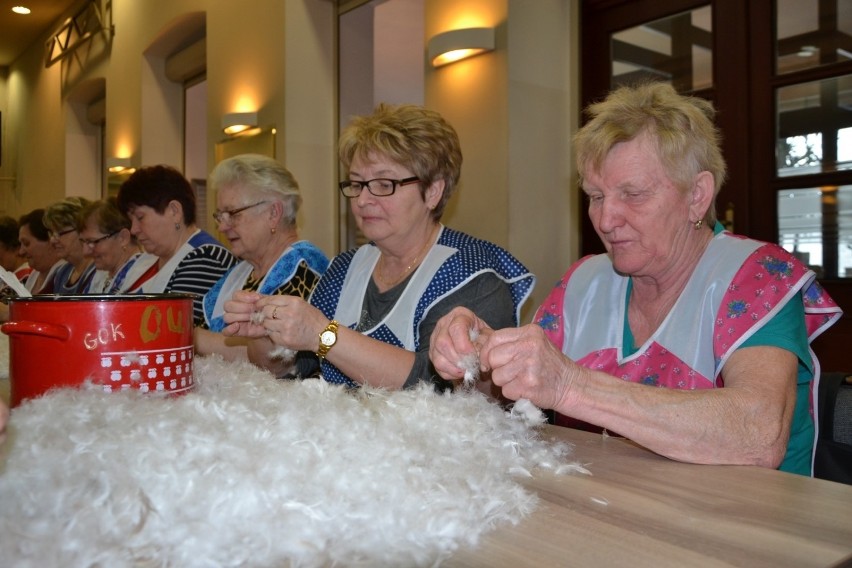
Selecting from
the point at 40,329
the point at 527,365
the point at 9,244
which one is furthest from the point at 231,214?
the point at 9,244

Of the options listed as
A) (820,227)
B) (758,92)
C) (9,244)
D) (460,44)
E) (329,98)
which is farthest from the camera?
(9,244)

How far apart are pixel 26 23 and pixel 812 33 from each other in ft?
40.2

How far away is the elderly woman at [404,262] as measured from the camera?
5.83 ft

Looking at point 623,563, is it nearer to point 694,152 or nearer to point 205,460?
point 205,460

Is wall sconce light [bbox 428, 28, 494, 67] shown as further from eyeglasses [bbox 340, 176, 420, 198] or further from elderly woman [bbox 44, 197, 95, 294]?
elderly woman [bbox 44, 197, 95, 294]

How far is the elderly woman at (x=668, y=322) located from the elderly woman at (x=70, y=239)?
4.65 metres

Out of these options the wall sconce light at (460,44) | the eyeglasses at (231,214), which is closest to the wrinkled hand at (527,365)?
the eyeglasses at (231,214)

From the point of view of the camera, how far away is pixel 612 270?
1.68 metres

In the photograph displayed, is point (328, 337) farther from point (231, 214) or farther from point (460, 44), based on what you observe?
point (460, 44)

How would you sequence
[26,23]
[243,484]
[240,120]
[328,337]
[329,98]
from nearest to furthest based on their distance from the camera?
[243,484] < [328,337] < [329,98] < [240,120] < [26,23]

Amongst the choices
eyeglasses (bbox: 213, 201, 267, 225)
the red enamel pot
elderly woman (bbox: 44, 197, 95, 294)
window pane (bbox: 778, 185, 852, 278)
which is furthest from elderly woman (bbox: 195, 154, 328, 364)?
elderly woman (bbox: 44, 197, 95, 294)

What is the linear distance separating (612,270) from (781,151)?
2065 mm

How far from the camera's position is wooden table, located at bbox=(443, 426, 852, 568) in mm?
614

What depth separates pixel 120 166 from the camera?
9.18m
